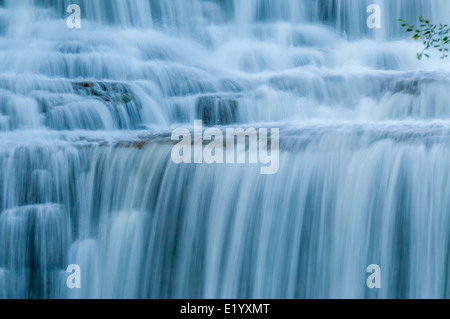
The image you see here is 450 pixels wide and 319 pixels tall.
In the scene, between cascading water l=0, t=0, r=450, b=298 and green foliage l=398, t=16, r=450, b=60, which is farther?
green foliage l=398, t=16, r=450, b=60

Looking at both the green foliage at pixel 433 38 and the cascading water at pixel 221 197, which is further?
the green foliage at pixel 433 38

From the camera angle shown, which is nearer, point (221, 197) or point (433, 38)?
point (221, 197)

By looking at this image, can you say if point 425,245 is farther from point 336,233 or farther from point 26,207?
point 26,207

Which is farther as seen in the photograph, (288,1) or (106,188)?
(288,1)

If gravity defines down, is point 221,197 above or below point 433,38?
below

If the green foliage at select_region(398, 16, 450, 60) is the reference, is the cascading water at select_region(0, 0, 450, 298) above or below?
below

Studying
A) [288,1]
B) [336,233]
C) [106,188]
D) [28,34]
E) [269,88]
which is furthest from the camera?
[288,1]

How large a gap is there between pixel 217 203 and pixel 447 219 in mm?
2266

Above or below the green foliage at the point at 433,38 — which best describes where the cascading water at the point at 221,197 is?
below
